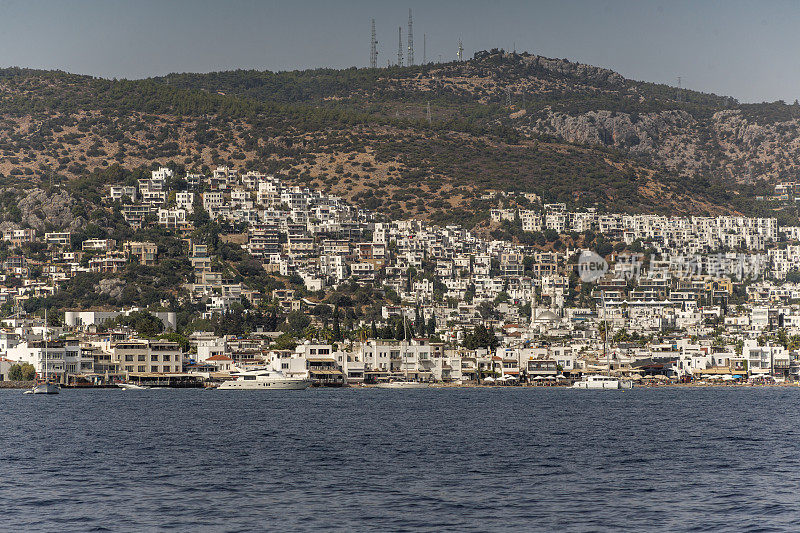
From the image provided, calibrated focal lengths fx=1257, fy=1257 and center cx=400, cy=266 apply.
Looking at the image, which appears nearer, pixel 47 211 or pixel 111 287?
pixel 111 287

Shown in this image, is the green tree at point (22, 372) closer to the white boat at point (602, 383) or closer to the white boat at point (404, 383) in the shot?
the white boat at point (404, 383)

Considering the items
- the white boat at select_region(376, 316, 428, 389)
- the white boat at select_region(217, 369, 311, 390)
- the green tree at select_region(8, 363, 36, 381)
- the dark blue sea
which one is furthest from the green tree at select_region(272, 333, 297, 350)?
the dark blue sea

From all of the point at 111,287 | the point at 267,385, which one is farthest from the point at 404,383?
the point at 111,287

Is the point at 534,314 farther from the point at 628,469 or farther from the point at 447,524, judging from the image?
the point at 447,524

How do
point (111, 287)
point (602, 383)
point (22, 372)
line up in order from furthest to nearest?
point (111, 287)
point (602, 383)
point (22, 372)

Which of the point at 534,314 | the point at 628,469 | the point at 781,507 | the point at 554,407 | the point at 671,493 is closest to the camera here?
the point at 781,507

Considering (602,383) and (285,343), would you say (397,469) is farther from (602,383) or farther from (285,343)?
(285,343)

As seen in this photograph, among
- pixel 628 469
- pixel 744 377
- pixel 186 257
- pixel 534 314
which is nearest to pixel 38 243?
pixel 186 257
